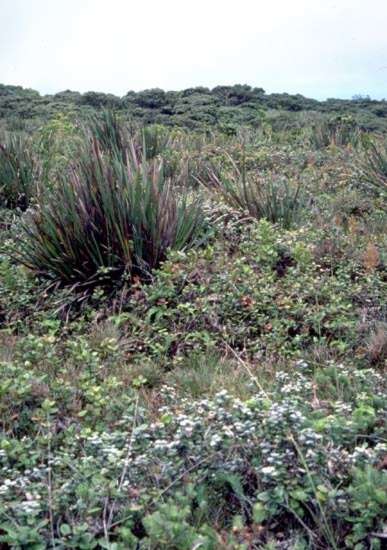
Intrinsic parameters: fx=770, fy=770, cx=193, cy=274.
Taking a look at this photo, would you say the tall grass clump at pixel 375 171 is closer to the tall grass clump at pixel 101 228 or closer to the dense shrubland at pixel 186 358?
the dense shrubland at pixel 186 358

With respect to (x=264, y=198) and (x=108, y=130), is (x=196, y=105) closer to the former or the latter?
(x=108, y=130)

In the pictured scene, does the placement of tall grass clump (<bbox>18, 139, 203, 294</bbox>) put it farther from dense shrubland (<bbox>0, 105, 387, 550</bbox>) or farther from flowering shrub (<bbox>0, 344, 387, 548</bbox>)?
flowering shrub (<bbox>0, 344, 387, 548</bbox>)

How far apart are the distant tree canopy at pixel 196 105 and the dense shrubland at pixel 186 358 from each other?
484 inches

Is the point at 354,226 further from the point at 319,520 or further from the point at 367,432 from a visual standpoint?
the point at 319,520

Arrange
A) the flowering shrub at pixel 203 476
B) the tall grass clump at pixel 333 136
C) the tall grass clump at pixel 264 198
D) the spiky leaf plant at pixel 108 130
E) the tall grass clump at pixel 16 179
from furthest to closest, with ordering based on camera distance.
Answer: the tall grass clump at pixel 333 136, the spiky leaf plant at pixel 108 130, the tall grass clump at pixel 16 179, the tall grass clump at pixel 264 198, the flowering shrub at pixel 203 476

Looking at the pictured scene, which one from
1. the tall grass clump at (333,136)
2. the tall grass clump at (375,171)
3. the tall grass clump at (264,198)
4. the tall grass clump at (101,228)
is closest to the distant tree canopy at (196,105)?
the tall grass clump at (333,136)

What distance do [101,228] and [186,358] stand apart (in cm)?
159

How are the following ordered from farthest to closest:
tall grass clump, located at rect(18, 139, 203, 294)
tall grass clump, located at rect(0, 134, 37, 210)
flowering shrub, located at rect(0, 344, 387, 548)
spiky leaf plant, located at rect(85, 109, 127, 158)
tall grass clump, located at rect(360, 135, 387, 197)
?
1. tall grass clump, located at rect(360, 135, 387, 197)
2. spiky leaf plant, located at rect(85, 109, 127, 158)
3. tall grass clump, located at rect(0, 134, 37, 210)
4. tall grass clump, located at rect(18, 139, 203, 294)
5. flowering shrub, located at rect(0, 344, 387, 548)

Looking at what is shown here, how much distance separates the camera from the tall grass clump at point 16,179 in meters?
8.32

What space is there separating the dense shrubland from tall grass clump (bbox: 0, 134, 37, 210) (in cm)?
2

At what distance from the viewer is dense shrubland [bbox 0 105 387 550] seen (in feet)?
8.91

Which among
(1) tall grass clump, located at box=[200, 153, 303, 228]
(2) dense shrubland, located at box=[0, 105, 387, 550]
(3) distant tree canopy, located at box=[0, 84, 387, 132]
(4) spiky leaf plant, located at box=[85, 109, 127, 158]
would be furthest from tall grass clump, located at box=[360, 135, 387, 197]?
(3) distant tree canopy, located at box=[0, 84, 387, 132]

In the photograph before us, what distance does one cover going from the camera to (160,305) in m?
5.25

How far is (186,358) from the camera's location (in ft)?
15.4
